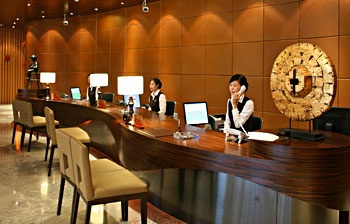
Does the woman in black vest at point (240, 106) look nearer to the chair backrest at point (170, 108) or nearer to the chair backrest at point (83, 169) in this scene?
the chair backrest at point (83, 169)

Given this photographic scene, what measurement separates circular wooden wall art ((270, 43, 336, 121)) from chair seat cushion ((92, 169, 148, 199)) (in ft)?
4.63

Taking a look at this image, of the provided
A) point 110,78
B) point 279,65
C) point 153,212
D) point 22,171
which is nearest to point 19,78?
point 110,78

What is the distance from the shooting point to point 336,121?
325cm

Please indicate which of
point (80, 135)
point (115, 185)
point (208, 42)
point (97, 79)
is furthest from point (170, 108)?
point (115, 185)

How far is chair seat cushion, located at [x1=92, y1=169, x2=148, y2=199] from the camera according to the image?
10.2 ft

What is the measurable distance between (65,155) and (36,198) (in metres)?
1.27

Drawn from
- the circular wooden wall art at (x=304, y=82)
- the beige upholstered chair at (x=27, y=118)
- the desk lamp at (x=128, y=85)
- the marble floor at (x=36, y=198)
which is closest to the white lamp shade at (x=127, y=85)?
the desk lamp at (x=128, y=85)

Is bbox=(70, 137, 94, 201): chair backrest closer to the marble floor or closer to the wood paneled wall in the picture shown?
the marble floor

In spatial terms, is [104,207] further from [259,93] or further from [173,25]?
[173,25]

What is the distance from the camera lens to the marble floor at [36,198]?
3.88m

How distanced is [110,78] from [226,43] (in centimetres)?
466

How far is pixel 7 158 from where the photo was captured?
6.67m

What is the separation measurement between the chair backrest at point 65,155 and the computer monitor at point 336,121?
2305 millimetres

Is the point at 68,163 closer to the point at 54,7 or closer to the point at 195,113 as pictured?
the point at 195,113
